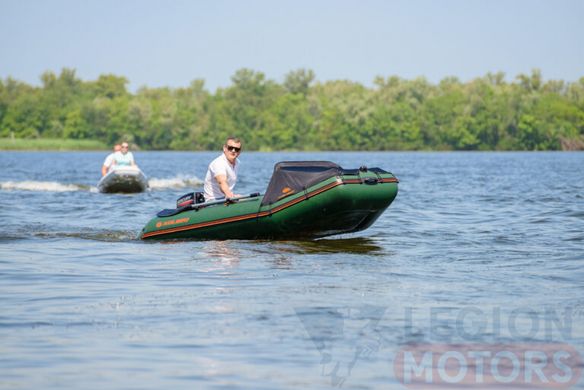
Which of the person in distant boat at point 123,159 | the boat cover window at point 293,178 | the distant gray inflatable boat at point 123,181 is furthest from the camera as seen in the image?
the person in distant boat at point 123,159

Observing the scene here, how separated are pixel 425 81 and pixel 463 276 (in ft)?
443

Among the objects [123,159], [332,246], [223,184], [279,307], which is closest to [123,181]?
[123,159]

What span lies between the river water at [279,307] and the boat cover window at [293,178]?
2.40 feet

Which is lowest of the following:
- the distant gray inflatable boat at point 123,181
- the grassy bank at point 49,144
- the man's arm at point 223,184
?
the grassy bank at point 49,144

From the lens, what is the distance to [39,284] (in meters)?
10.4

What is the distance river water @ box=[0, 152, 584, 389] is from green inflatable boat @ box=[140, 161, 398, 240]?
0.72ft

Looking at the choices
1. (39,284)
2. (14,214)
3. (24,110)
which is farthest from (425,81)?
(39,284)

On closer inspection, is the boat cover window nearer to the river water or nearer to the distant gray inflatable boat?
the river water

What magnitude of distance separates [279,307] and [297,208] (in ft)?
15.8

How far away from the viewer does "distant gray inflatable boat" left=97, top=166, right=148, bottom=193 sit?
1064 inches

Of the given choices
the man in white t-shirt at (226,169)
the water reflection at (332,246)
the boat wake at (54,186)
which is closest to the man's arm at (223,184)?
the man in white t-shirt at (226,169)

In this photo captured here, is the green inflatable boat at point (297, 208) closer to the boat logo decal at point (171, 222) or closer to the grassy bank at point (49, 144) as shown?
the boat logo decal at point (171, 222)

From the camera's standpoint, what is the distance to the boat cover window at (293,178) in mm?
13773

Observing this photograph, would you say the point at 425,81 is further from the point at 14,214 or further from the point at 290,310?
the point at 290,310
